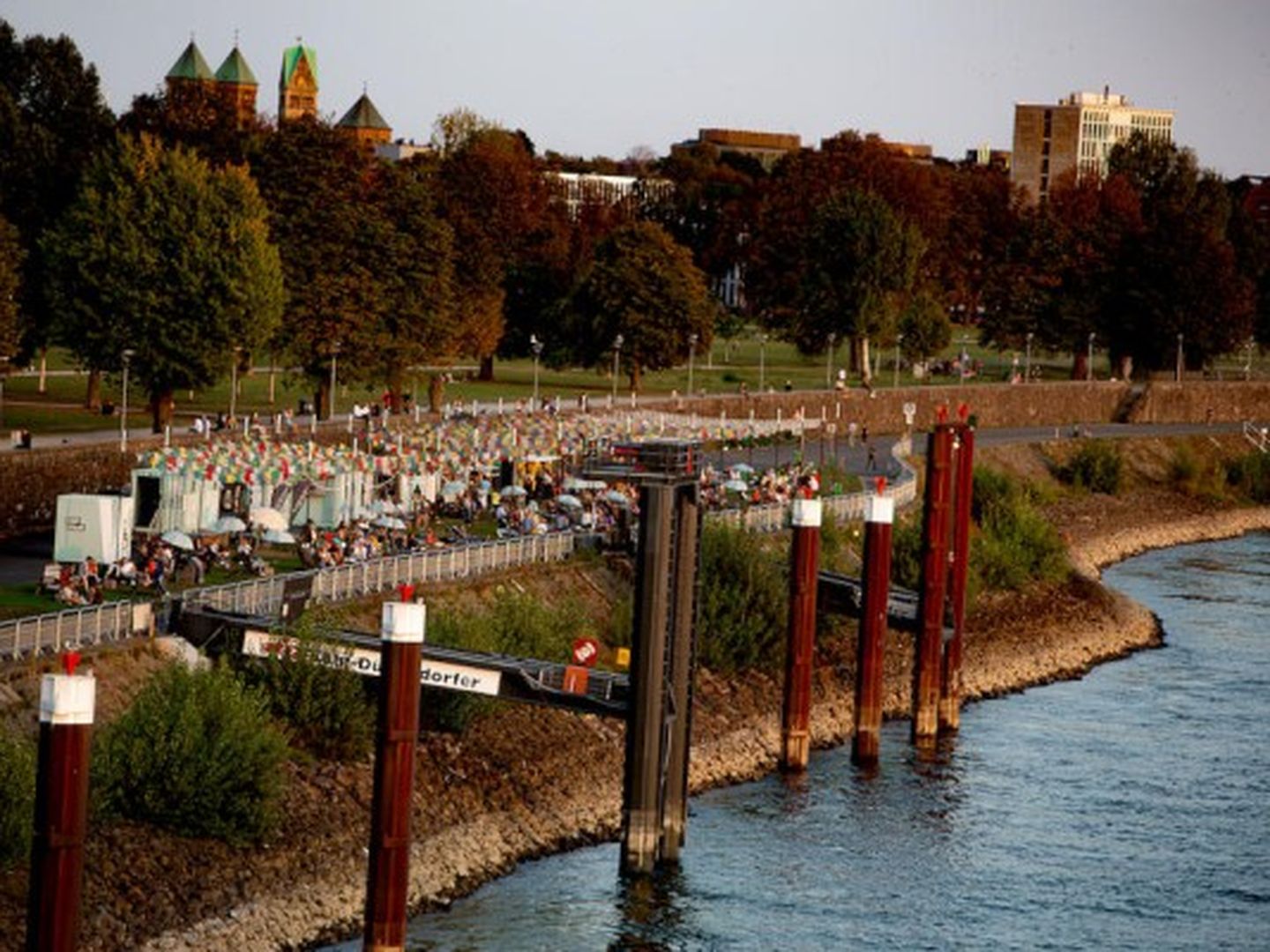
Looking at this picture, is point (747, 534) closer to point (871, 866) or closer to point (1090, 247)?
point (871, 866)

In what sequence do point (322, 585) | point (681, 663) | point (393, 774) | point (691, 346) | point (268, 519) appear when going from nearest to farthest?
point (393, 774)
point (681, 663)
point (322, 585)
point (268, 519)
point (691, 346)

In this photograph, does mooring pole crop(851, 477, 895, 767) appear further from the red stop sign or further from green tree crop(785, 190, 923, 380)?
green tree crop(785, 190, 923, 380)

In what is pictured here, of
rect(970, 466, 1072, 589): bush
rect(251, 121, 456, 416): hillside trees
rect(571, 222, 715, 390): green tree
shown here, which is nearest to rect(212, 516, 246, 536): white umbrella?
rect(970, 466, 1072, 589): bush

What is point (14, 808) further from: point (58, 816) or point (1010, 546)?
point (1010, 546)

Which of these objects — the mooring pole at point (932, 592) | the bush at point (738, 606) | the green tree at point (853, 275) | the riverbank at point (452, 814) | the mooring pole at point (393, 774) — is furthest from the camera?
the green tree at point (853, 275)

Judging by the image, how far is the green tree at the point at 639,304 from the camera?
13450 cm

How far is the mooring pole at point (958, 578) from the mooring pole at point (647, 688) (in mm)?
18769

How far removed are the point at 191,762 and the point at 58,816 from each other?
466 inches

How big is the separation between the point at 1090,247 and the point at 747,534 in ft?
353

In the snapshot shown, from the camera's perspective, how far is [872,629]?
60.4 meters

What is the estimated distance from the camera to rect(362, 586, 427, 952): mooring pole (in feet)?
126

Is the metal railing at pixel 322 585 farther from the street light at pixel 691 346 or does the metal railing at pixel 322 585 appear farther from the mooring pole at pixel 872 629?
the street light at pixel 691 346

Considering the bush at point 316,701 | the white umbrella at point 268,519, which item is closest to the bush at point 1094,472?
the white umbrella at point 268,519

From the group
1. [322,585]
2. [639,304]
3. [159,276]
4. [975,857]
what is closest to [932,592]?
[975,857]
